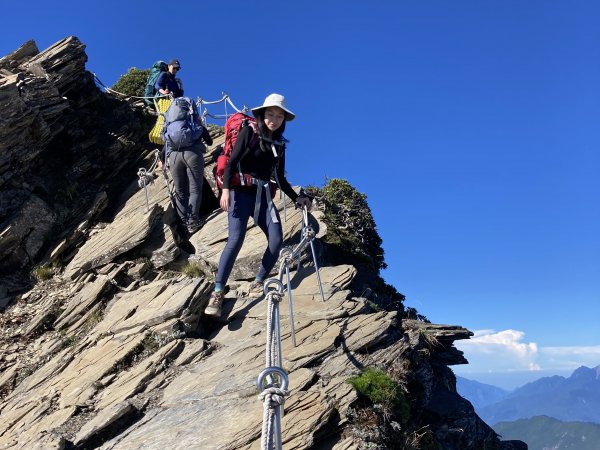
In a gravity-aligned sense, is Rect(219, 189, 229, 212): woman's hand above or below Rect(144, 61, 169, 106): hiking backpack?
below

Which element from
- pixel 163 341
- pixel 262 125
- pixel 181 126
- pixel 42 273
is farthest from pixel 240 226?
pixel 42 273

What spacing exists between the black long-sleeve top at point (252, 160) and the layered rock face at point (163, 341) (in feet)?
8.57

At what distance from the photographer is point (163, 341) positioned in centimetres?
972

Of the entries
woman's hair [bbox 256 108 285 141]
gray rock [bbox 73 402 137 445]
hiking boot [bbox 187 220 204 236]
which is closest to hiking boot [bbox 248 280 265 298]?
woman's hair [bbox 256 108 285 141]

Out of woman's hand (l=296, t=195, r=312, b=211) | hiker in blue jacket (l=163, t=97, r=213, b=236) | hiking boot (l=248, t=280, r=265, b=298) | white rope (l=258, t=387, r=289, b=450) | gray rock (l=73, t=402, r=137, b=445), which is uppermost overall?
hiker in blue jacket (l=163, t=97, r=213, b=236)

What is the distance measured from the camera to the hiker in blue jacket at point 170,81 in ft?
60.0

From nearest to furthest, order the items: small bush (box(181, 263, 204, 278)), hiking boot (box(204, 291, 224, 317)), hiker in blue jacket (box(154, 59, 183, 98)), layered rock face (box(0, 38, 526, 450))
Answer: layered rock face (box(0, 38, 526, 450)) → hiking boot (box(204, 291, 224, 317)) → small bush (box(181, 263, 204, 278)) → hiker in blue jacket (box(154, 59, 183, 98))

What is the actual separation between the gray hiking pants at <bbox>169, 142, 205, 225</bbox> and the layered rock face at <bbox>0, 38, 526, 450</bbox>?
71 centimetres

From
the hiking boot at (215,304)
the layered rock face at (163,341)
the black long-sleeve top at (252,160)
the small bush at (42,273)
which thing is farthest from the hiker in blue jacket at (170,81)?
the hiking boot at (215,304)

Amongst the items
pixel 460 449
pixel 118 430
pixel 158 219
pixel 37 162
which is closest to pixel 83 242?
pixel 158 219

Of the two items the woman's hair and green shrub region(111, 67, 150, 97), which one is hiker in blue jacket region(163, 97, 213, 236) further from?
green shrub region(111, 67, 150, 97)

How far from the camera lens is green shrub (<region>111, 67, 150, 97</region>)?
24328 mm

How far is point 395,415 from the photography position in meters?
8.20

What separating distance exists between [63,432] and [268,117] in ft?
20.9
